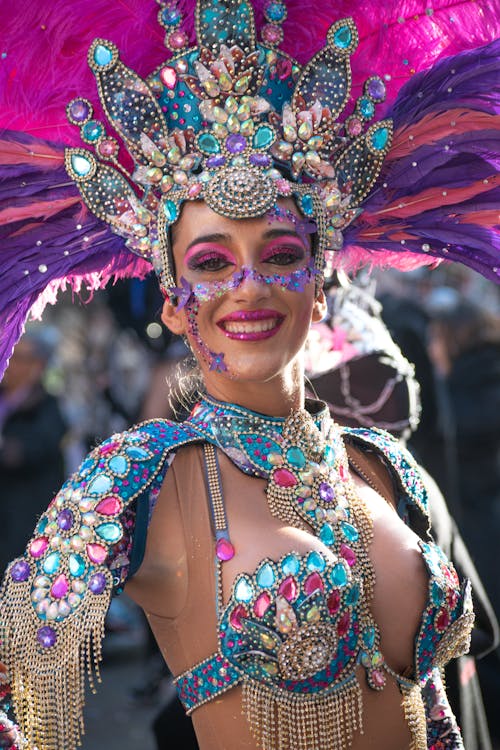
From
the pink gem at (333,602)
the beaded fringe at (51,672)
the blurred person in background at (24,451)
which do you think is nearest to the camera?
the beaded fringe at (51,672)

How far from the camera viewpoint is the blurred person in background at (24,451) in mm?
6781

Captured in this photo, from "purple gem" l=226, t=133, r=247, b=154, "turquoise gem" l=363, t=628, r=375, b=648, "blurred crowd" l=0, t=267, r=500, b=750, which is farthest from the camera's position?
"blurred crowd" l=0, t=267, r=500, b=750

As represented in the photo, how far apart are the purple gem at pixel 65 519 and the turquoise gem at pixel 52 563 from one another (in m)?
0.06

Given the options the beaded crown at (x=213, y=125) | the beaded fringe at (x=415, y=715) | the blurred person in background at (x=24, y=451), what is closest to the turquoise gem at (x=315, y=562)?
the beaded fringe at (x=415, y=715)

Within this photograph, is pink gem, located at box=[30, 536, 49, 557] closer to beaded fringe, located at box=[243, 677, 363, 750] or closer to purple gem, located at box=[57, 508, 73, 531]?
purple gem, located at box=[57, 508, 73, 531]

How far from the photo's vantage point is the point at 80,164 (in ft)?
9.01

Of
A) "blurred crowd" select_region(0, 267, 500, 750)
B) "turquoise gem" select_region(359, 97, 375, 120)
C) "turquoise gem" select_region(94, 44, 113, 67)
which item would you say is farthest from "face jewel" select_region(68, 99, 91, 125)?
"blurred crowd" select_region(0, 267, 500, 750)

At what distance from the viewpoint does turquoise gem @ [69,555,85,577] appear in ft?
7.87

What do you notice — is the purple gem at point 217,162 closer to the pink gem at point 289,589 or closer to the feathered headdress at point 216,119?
the feathered headdress at point 216,119

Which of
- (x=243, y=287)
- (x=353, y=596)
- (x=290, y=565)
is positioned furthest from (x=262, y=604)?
(x=243, y=287)

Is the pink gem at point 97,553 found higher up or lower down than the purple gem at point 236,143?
lower down

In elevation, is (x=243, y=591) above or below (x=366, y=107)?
below

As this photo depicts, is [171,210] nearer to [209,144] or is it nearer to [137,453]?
[209,144]

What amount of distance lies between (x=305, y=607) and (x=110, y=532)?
459 millimetres
